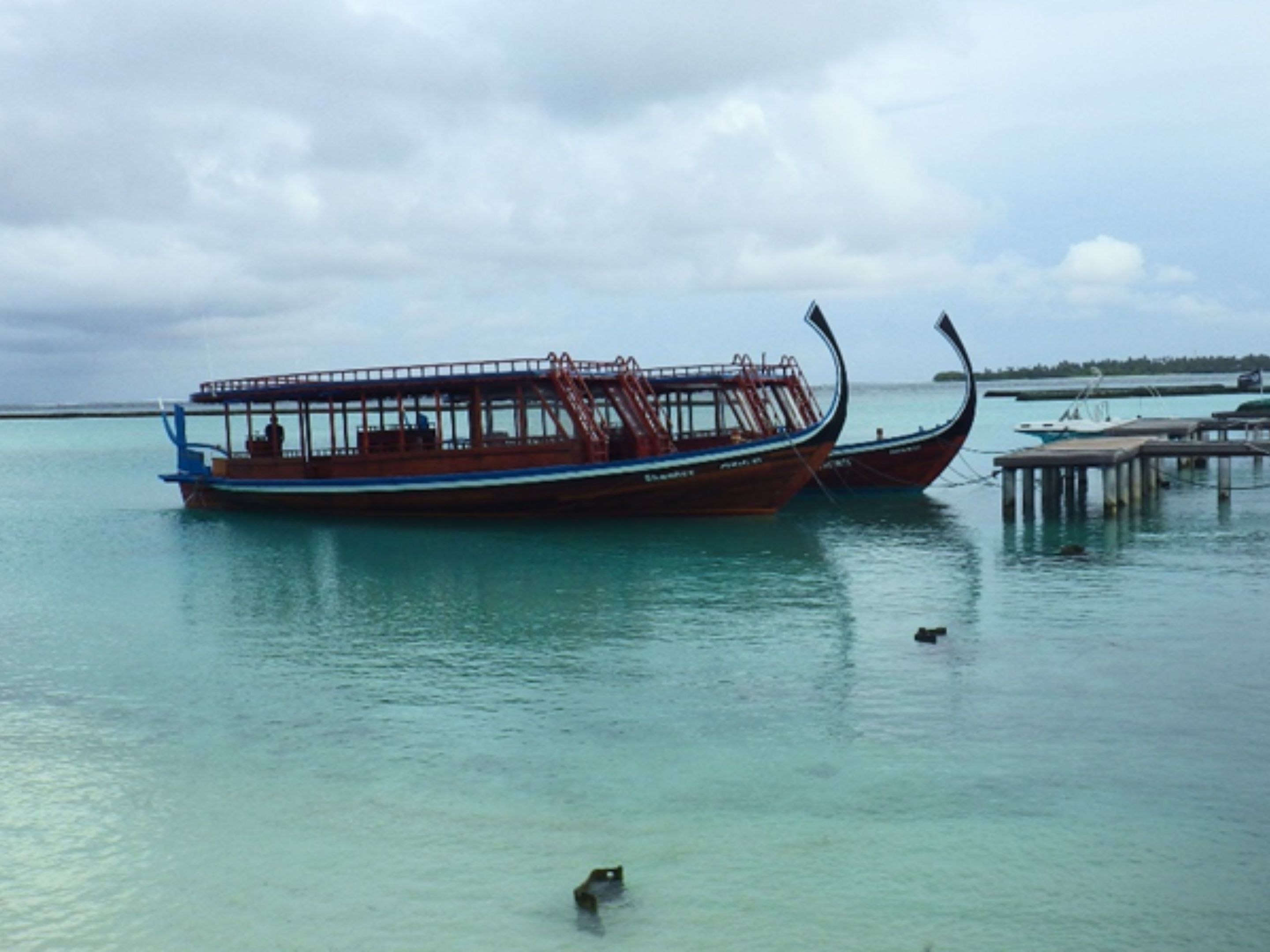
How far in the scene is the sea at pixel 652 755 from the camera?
26.0 feet

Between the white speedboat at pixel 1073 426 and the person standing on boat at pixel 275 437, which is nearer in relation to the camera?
the person standing on boat at pixel 275 437

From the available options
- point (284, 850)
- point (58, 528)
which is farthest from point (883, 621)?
point (58, 528)

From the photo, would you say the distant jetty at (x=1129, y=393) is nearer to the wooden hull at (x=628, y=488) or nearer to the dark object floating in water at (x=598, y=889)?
the wooden hull at (x=628, y=488)

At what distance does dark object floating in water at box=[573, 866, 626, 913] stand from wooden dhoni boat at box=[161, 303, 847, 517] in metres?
18.2

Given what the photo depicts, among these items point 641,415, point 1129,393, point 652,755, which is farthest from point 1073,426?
point 1129,393

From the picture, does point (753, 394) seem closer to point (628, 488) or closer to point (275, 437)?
point (628, 488)

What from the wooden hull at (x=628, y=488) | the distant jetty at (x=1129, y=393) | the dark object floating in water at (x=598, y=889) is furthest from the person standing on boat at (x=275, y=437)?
the distant jetty at (x=1129, y=393)

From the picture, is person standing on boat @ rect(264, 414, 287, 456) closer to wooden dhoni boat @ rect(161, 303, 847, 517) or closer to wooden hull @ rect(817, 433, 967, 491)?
wooden dhoni boat @ rect(161, 303, 847, 517)

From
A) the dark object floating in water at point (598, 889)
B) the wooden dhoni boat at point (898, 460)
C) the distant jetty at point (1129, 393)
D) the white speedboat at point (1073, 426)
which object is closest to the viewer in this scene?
the dark object floating in water at point (598, 889)

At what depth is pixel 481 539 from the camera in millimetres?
26078

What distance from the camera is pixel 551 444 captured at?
2722 cm

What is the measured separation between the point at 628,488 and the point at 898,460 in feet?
34.7

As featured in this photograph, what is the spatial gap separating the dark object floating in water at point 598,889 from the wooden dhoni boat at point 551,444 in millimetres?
18214

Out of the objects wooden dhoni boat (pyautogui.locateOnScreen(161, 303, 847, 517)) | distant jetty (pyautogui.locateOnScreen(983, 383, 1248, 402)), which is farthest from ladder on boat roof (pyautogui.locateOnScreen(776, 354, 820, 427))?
Result: distant jetty (pyautogui.locateOnScreen(983, 383, 1248, 402))
